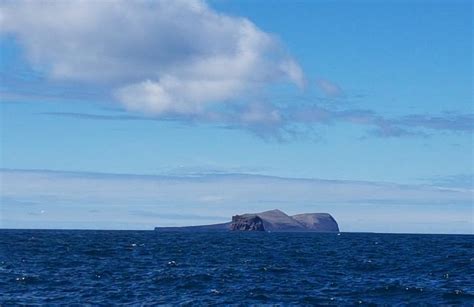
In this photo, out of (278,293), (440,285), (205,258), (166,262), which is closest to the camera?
(278,293)

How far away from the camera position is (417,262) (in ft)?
270

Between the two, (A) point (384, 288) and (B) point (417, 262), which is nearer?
(A) point (384, 288)

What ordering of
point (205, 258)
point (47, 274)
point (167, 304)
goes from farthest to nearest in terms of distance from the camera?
point (205, 258) → point (47, 274) → point (167, 304)

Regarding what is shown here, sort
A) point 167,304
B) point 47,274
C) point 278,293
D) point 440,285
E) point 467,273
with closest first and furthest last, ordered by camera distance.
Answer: point 167,304 → point 278,293 → point 440,285 → point 47,274 → point 467,273

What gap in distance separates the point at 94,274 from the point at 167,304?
18.5 m

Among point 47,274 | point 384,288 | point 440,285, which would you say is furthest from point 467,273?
point 47,274

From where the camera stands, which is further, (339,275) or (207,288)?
(339,275)

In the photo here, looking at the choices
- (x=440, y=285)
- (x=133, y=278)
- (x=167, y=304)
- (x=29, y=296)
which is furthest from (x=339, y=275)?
(x=29, y=296)

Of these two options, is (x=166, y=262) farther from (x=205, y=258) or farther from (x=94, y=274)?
(x=94, y=274)

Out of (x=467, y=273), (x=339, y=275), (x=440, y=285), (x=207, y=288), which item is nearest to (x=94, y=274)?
(x=207, y=288)

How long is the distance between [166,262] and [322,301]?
33426 mm

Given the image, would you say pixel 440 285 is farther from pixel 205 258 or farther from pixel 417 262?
pixel 205 258

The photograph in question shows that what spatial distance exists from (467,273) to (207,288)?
92.7ft

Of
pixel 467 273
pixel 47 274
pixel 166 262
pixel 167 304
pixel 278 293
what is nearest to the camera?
pixel 167 304
